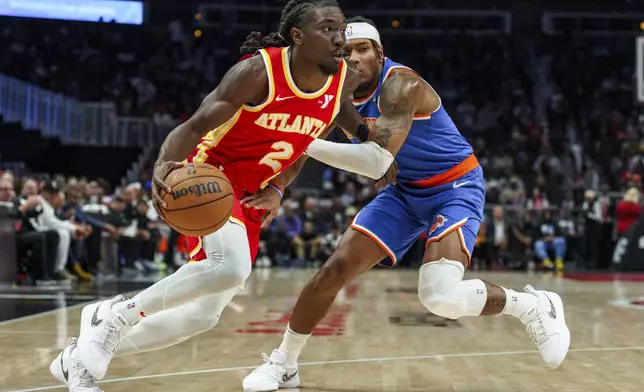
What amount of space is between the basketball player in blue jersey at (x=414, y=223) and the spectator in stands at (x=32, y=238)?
7.29 m

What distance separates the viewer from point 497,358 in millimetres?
5594

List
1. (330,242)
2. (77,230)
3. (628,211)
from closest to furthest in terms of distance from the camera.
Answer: (77,230)
(628,211)
(330,242)

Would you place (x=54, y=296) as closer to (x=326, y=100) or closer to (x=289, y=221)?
(x=326, y=100)

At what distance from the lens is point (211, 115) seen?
3.85 m

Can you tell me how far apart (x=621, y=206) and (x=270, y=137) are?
1330 centimetres

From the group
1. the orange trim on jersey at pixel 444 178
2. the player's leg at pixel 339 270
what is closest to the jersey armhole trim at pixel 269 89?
the player's leg at pixel 339 270

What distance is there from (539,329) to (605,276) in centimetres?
1141

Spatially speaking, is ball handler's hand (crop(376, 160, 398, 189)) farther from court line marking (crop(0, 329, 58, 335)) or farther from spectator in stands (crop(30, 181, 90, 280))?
spectator in stands (crop(30, 181, 90, 280))

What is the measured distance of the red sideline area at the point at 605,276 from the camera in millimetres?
14548

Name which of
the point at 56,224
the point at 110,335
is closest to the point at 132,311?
the point at 110,335

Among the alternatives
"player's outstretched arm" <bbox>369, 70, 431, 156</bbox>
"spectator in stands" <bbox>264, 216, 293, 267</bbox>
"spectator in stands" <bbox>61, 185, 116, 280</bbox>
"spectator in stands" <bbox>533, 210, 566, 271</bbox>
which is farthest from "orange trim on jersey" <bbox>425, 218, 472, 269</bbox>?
"spectator in stands" <bbox>533, 210, 566, 271</bbox>

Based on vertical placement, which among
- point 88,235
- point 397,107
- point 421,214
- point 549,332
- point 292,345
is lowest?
point 88,235

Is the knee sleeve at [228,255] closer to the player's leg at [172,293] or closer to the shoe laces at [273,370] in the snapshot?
the player's leg at [172,293]

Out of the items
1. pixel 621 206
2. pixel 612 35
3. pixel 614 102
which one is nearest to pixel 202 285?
pixel 621 206
